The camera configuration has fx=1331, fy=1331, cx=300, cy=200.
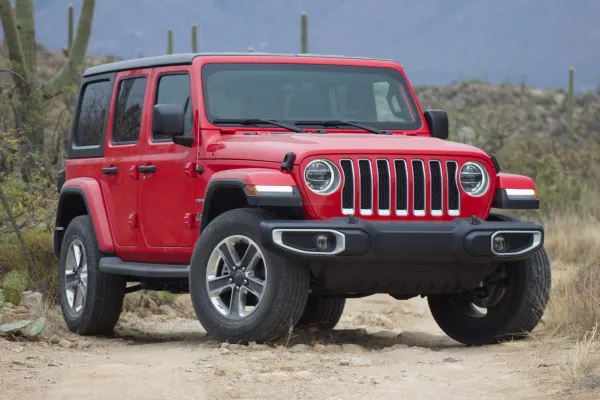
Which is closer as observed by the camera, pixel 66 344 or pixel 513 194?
pixel 513 194

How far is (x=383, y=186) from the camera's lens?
7926mm

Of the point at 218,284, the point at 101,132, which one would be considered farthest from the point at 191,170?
the point at 101,132

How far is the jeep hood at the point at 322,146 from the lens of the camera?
7.87m

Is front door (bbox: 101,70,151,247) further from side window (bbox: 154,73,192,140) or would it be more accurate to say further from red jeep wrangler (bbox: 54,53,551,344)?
side window (bbox: 154,73,192,140)

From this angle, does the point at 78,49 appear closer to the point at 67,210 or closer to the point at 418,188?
the point at 67,210

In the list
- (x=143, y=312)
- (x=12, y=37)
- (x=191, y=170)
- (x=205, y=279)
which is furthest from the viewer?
(x=12, y=37)

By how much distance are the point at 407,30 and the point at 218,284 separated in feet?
424

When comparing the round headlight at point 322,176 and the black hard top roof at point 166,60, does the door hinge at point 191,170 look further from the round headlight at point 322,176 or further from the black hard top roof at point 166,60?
the round headlight at point 322,176

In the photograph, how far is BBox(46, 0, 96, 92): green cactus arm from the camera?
17812 millimetres

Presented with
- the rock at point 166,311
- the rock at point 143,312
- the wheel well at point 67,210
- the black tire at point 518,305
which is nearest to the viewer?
the black tire at point 518,305

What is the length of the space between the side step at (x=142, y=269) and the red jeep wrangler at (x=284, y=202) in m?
0.02

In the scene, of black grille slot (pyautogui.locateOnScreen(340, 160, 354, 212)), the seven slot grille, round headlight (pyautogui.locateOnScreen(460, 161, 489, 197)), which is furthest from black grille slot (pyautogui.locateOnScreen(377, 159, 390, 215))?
round headlight (pyautogui.locateOnScreen(460, 161, 489, 197))

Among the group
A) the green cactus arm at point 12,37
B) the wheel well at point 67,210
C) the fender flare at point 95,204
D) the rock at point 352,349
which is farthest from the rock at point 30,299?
the green cactus arm at point 12,37

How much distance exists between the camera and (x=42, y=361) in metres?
7.80
